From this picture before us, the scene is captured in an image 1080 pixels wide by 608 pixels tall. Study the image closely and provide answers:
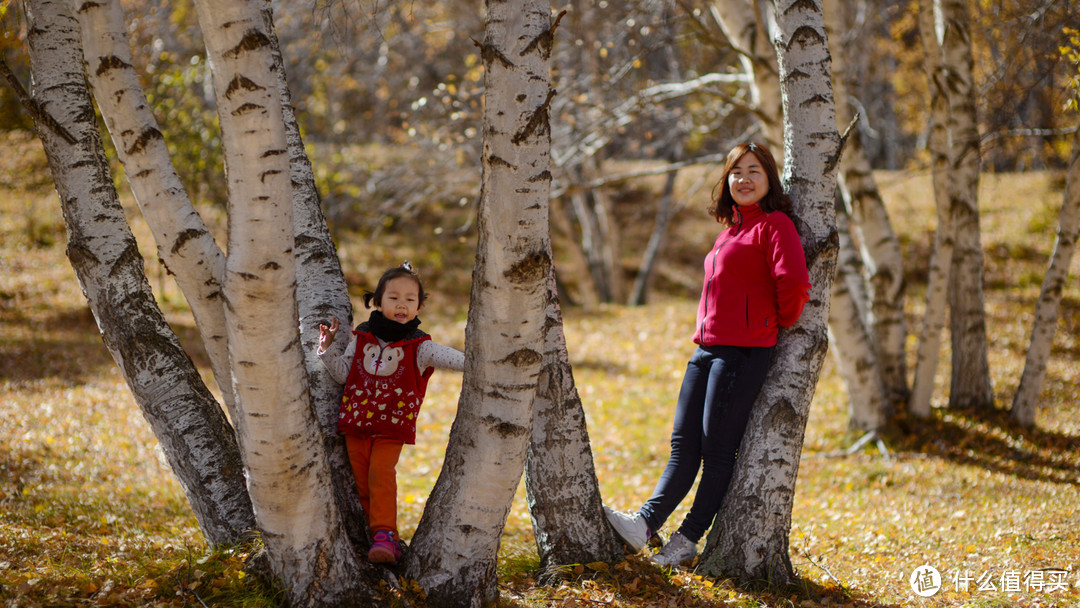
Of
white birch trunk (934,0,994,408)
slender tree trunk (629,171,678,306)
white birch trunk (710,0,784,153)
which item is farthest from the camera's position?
slender tree trunk (629,171,678,306)

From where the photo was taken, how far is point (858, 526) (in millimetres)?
5066

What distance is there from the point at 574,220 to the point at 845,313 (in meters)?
14.1

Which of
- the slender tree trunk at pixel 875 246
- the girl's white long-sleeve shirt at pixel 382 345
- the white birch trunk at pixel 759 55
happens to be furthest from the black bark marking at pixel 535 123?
the slender tree trunk at pixel 875 246

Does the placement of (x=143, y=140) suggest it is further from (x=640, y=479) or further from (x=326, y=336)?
(x=640, y=479)

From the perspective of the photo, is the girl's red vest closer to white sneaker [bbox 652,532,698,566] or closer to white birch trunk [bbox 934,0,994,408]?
white sneaker [bbox 652,532,698,566]

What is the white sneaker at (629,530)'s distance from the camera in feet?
11.4

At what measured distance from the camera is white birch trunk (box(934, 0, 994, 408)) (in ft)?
21.8

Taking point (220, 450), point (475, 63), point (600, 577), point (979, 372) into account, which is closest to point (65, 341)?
point (475, 63)

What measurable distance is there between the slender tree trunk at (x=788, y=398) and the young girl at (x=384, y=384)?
145 centimetres

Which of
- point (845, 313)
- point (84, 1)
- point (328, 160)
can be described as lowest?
point (845, 313)

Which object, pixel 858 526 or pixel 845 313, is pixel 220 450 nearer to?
pixel 858 526

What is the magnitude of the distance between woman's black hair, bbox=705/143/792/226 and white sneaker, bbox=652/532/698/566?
1545 millimetres

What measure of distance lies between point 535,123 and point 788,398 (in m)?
1.76

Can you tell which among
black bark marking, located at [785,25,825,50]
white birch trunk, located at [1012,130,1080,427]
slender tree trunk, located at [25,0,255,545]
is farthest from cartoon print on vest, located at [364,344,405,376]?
white birch trunk, located at [1012,130,1080,427]
